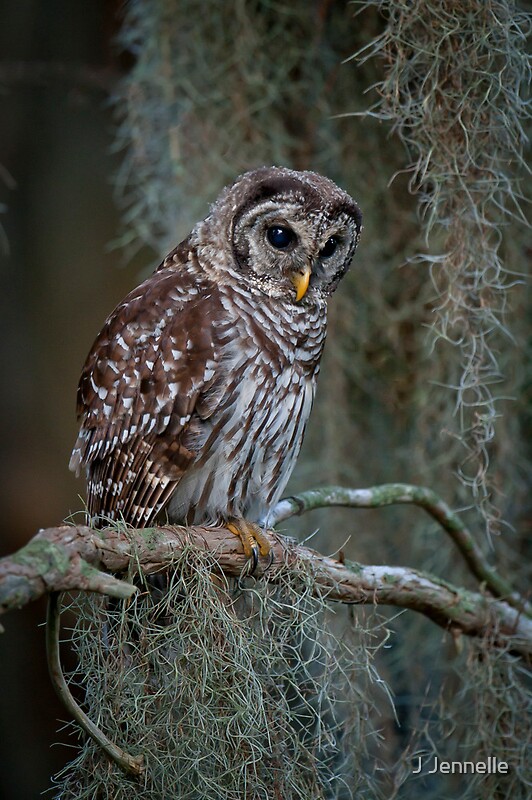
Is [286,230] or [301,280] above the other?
[286,230]

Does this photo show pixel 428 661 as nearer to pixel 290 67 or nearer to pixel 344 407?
pixel 344 407

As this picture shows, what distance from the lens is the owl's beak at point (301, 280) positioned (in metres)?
1.93

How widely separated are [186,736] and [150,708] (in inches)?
3.0

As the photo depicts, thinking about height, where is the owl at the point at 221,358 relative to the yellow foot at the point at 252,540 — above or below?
above

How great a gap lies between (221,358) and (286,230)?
30cm

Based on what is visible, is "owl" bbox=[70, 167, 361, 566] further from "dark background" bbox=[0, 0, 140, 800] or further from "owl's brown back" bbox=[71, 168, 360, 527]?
"dark background" bbox=[0, 0, 140, 800]

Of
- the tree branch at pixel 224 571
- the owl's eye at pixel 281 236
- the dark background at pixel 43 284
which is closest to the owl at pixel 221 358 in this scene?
the owl's eye at pixel 281 236

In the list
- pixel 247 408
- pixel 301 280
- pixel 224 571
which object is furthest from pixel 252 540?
pixel 301 280

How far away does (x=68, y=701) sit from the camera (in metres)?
1.34

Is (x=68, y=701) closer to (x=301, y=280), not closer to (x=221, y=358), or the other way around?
(x=221, y=358)

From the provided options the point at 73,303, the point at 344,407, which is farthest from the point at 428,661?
the point at 73,303

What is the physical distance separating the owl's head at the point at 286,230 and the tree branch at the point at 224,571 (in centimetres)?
57
